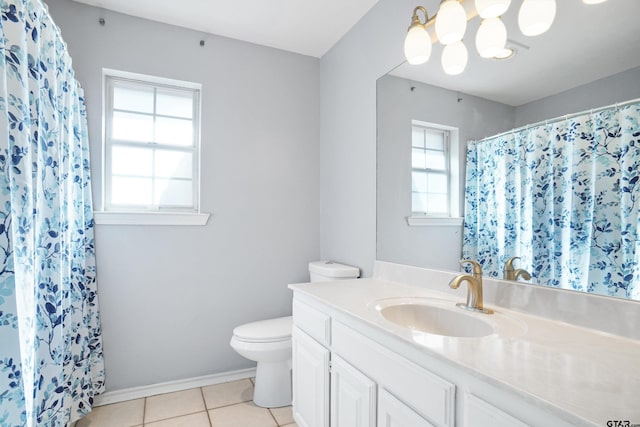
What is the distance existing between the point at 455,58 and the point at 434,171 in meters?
0.52

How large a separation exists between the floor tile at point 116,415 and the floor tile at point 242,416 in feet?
1.43

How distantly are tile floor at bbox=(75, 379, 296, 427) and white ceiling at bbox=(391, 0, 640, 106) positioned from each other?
80.3 inches

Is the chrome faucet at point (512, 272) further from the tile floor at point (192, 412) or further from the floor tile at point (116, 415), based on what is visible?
the floor tile at point (116, 415)

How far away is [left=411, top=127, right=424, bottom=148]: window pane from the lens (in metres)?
1.71

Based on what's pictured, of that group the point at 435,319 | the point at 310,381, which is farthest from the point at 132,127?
the point at 435,319

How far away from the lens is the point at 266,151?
2551 mm

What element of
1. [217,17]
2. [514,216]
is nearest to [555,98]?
[514,216]

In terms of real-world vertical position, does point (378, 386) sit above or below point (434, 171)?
below

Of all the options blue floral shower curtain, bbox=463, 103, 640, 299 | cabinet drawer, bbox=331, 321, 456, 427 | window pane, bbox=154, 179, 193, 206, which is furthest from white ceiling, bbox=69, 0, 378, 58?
cabinet drawer, bbox=331, 321, 456, 427

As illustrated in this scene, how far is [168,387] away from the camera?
7.31 feet

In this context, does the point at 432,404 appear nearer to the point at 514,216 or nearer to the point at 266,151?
the point at 514,216

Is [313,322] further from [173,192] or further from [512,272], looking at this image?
[173,192]

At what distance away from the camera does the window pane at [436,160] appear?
1.60m

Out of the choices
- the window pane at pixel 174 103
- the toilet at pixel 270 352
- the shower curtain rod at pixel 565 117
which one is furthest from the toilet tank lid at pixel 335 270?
the window pane at pixel 174 103
